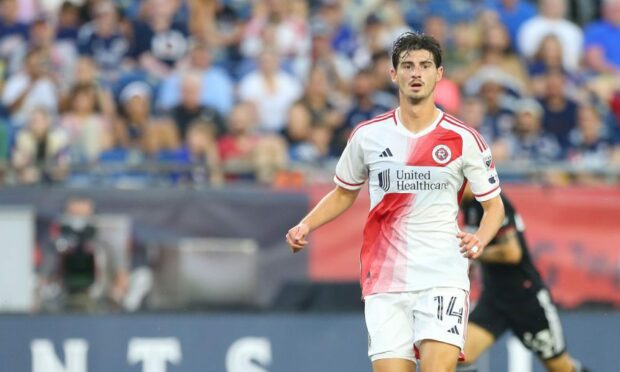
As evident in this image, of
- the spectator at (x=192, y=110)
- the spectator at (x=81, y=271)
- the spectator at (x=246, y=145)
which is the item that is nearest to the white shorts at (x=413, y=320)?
the spectator at (x=81, y=271)

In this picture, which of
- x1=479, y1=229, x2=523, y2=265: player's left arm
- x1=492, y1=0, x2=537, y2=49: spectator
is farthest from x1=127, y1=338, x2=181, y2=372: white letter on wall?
x1=492, y1=0, x2=537, y2=49: spectator

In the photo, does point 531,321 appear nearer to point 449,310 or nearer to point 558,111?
point 449,310

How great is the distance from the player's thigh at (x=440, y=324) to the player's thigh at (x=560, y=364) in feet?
8.09

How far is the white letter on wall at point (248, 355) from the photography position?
11297 millimetres

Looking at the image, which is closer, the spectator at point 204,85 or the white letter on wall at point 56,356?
the white letter on wall at point 56,356

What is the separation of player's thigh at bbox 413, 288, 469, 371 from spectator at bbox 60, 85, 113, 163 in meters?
6.62

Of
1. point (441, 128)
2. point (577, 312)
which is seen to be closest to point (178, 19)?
point (577, 312)

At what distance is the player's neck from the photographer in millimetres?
7473

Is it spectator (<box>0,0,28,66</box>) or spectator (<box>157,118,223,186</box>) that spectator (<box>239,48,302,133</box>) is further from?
spectator (<box>0,0,28,66</box>)

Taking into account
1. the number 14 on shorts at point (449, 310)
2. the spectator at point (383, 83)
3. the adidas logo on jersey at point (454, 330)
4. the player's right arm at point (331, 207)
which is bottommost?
the adidas logo on jersey at point (454, 330)

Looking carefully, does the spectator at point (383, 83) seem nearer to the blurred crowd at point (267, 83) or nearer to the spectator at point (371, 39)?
the blurred crowd at point (267, 83)

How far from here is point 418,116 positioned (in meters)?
7.49

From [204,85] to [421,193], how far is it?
24.5ft

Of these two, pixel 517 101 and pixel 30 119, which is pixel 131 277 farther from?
pixel 517 101
